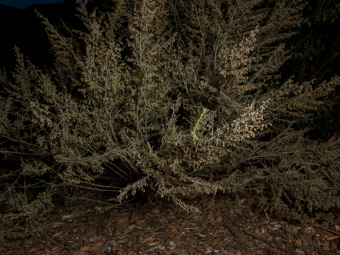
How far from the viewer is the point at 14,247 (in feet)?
9.12

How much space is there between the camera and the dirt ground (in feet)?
8.67

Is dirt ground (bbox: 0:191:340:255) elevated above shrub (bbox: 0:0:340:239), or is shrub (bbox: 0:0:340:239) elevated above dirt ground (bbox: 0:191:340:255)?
shrub (bbox: 0:0:340:239)

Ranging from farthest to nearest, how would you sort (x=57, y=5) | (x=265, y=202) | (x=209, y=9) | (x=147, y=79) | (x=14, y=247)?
(x=57, y=5) < (x=209, y=9) < (x=265, y=202) < (x=14, y=247) < (x=147, y=79)

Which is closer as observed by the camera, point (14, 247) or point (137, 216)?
point (14, 247)

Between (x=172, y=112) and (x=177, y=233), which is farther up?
(x=172, y=112)

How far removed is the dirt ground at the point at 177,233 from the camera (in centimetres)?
264

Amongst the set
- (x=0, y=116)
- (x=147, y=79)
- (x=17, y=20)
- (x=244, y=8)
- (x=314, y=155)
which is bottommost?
(x=314, y=155)

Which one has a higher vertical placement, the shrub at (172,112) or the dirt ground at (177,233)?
the shrub at (172,112)

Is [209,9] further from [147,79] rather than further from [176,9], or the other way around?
[147,79]

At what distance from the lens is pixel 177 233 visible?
9.17 ft

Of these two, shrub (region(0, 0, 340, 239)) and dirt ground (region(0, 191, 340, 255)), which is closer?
→ shrub (region(0, 0, 340, 239))

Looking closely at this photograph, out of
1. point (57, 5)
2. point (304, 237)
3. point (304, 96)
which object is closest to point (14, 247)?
point (304, 237)

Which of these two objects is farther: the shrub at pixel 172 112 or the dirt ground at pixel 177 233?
the dirt ground at pixel 177 233

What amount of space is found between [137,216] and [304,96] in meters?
2.18
